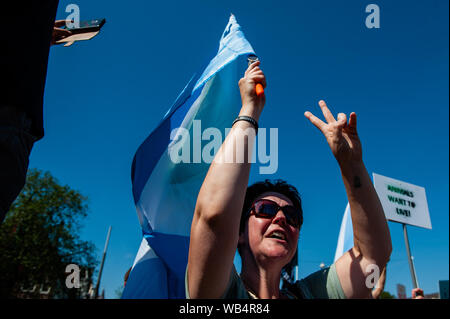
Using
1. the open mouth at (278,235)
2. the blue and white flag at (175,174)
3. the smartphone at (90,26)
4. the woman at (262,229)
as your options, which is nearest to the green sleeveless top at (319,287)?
the woman at (262,229)

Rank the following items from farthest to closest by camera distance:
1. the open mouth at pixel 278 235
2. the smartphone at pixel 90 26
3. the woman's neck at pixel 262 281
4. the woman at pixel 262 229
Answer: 1. the smartphone at pixel 90 26
2. the open mouth at pixel 278 235
3. the woman's neck at pixel 262 281
4. the woman at pixel 262 229

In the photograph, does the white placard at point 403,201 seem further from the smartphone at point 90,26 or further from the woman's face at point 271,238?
the smartphone at point 90,26

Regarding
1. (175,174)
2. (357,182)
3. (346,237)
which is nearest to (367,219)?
(357,182)

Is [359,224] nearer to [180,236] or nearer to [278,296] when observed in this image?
[278,296]

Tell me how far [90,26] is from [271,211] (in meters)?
1.92

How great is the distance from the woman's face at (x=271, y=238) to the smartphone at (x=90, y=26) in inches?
71.7

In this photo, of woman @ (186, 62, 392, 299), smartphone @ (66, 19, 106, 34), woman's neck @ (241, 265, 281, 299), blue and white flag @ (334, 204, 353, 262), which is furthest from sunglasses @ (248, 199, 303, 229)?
blue and white flag @ (334, 204, 353, 262)

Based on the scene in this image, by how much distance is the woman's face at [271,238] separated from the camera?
5.20 ft

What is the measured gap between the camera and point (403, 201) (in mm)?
7652

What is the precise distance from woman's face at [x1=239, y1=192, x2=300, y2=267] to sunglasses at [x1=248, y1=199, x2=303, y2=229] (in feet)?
0.07

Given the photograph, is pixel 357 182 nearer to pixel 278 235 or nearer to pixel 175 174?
pixel 278 235

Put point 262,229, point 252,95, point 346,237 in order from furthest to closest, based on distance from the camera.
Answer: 1. point 346,237
2. point 262,229
3. point 252,95
